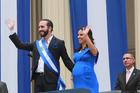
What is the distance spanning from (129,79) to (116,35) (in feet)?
6.18

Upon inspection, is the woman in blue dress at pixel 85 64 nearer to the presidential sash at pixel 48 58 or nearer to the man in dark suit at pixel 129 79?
the presidential sash at pixel 48 58

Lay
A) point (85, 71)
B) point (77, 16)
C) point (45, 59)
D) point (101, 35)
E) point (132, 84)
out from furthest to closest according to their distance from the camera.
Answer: point (77, 16)
point (101, 35)
point (132, 84)
point (45, 59)
point (85, 71)

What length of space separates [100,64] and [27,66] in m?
1.43

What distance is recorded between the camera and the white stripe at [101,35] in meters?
9.08

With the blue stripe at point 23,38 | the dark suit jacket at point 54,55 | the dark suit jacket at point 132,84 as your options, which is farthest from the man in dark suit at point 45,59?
the blue stripe at point 23,38

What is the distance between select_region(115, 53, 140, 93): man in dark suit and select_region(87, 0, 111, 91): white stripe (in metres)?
1.61

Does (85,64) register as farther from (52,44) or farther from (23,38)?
(23,38)

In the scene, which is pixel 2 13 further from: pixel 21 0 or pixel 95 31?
pixel 95 31

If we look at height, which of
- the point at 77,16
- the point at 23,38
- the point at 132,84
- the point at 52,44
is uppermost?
the point at 77,16

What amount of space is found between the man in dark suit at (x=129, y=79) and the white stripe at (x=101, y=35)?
1.61 metres

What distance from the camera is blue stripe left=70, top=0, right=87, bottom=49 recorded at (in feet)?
30.6

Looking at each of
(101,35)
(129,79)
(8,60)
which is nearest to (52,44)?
(129,79)

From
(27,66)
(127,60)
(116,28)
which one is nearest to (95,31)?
(116,28)

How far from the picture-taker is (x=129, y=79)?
7312 millimetres
